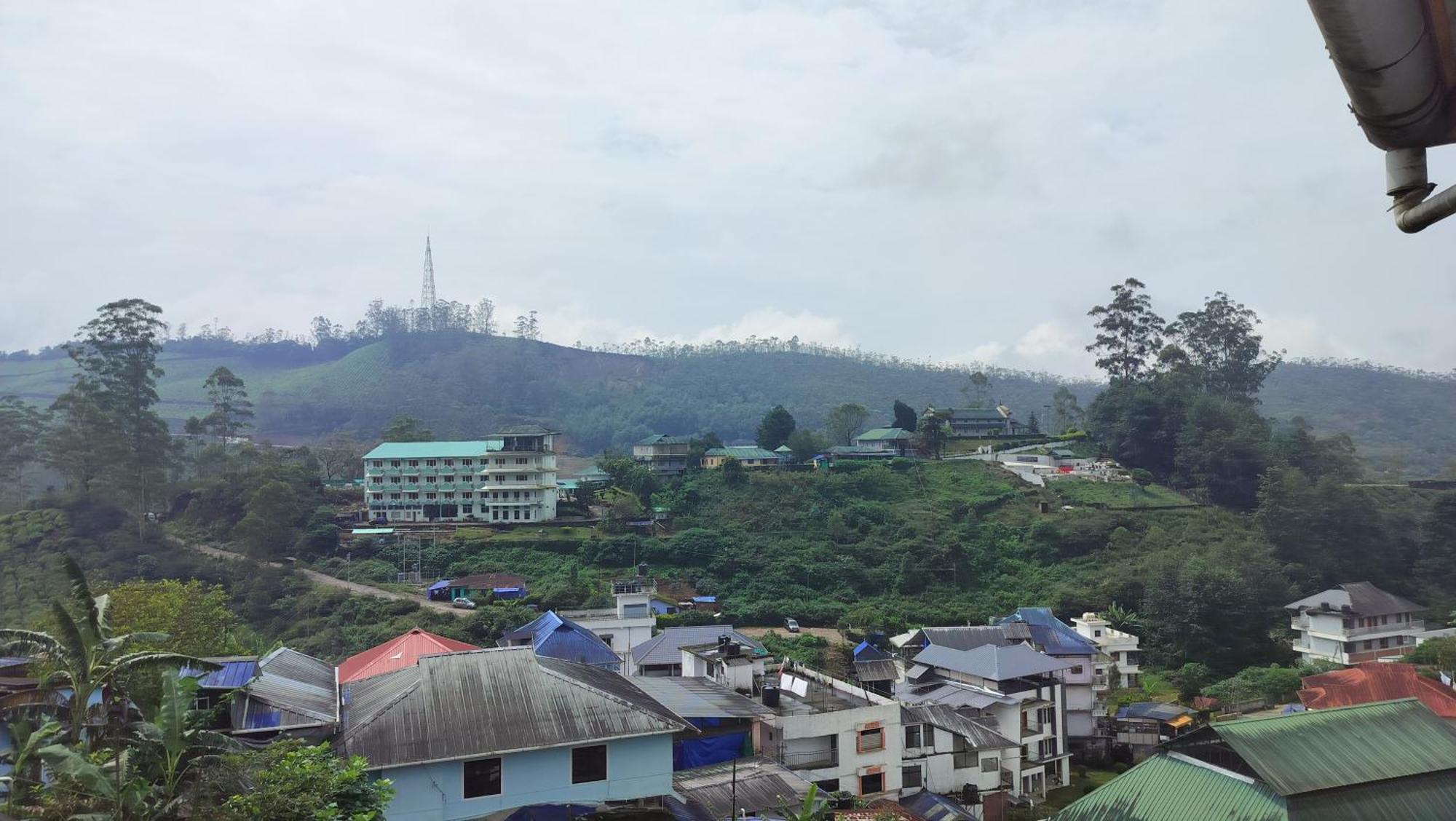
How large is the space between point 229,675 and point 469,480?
3407 cm

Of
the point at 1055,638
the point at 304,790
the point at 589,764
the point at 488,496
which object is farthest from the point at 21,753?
the point at 488,496

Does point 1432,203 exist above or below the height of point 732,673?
above

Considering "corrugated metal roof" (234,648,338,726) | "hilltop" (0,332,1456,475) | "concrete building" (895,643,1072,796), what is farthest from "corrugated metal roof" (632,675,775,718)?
"hilltop" (0,332,1456,475)

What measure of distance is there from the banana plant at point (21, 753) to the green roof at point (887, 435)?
47.8 meters

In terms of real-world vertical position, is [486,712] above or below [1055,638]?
above

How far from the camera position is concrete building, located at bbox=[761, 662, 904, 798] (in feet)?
54.7

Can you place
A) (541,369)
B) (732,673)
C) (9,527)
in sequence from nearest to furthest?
(732,673)
(9,527)
(541,369)

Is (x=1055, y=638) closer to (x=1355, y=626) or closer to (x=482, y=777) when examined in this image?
(x=1355, y=626)

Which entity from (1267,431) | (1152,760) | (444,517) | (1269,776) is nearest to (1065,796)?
A: (1152,760)

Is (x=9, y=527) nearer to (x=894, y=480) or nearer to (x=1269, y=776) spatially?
(x=894, y=480)

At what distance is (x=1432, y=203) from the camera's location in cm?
241

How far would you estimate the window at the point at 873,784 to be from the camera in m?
17.4

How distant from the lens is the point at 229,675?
1257 cm

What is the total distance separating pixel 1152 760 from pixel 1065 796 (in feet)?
25.4
